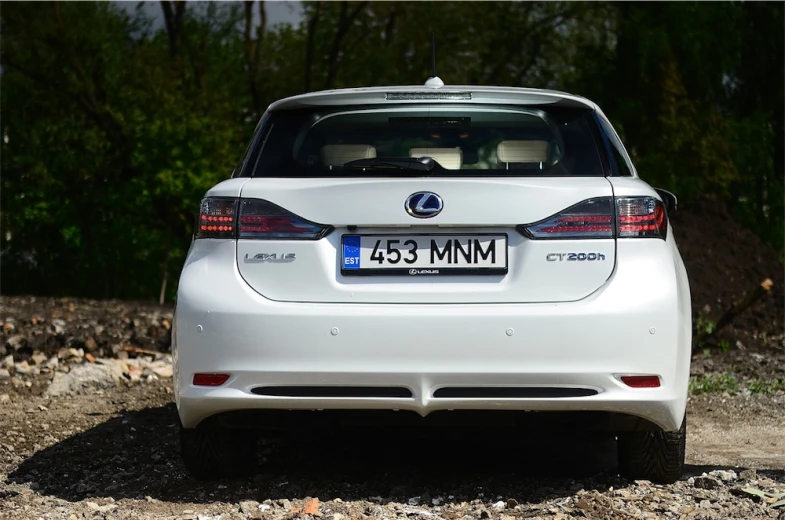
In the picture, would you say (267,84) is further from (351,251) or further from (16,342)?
(351,251)

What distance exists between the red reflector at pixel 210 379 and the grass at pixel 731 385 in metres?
4.78

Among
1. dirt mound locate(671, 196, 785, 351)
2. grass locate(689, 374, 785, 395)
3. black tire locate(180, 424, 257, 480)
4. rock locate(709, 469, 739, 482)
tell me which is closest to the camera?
rock locate(709, 469, 739, 482)

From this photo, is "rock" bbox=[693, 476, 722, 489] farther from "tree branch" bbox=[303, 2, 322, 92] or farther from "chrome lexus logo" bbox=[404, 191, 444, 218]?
"tree branch" bbox=[303, 2, 322, 92]

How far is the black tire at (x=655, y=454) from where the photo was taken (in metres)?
5.14

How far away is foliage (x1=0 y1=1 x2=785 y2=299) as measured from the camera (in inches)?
909

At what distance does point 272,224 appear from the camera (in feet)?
15.5

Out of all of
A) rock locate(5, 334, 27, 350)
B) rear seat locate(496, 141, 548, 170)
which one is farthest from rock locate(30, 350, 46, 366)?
rear seat locate(496, 141, 548, 170)

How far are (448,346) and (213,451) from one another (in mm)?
1371

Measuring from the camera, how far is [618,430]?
486 cm

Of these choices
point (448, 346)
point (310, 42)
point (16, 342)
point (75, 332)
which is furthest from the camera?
point (310, 42)

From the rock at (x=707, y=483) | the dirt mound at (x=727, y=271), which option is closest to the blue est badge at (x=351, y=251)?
the rock at (x=707, y=483)

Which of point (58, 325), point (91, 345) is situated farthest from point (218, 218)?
point (58, 325)

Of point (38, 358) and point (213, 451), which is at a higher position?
point (213, 451)

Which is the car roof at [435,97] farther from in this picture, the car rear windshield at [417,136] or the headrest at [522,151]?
the headrest at [522,151]
